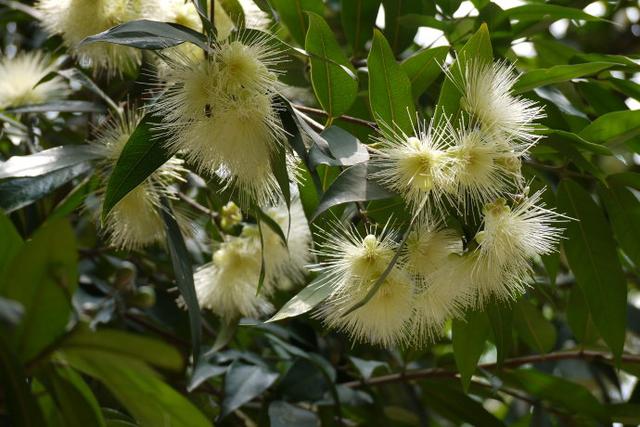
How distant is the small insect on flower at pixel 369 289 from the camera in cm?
103

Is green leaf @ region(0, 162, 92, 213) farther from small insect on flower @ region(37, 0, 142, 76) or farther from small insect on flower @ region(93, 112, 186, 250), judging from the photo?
small insect on flower @ region(37, 0, 142, 76)

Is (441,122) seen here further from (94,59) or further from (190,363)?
(190,363)

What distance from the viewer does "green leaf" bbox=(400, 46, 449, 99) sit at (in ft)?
3.79

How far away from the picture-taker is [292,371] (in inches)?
60.7

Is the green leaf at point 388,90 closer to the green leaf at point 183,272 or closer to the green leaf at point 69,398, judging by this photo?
the green leaf at point 183,272

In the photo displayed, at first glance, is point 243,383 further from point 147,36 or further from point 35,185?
point 147,36

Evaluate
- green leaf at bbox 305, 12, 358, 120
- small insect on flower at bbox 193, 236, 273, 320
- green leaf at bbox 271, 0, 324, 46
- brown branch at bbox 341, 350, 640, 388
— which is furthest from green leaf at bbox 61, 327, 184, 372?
brown branch at bbox 341, 350, 640, 388

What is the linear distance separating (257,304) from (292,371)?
0.17m

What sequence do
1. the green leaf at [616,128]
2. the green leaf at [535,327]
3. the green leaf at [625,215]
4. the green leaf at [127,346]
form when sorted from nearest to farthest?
the green leaf at [127,346], the green leaf at [616,128], the green leaf at [625,215], the green leaf at [535,327]

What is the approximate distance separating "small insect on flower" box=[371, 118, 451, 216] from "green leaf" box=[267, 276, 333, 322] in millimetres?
153

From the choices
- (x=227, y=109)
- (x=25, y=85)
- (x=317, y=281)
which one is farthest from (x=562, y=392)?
(x=25, y=85)

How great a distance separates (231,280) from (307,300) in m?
0.35

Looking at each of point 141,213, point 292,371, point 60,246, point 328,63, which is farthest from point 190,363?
point 60,246

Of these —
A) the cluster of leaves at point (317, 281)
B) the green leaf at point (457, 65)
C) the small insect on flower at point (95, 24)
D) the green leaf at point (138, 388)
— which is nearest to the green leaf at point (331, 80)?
the cluster of leaves at point (317, 281)
